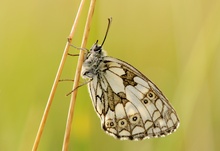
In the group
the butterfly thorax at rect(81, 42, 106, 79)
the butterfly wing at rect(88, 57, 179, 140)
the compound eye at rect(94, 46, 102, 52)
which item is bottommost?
the butterfly wing at rect(88, 57, 179, 140)

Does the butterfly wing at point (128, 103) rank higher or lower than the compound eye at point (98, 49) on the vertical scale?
lower

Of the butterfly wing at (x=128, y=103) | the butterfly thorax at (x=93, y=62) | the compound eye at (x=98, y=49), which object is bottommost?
the butterfly wing at (x=128, y=103)

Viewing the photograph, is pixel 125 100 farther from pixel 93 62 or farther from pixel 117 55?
pixel 117 55

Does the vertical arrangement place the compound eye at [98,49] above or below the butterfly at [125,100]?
above

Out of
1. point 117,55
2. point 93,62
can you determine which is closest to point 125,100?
point 93,62

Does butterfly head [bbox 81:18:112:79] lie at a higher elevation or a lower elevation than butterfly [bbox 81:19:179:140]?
higher
